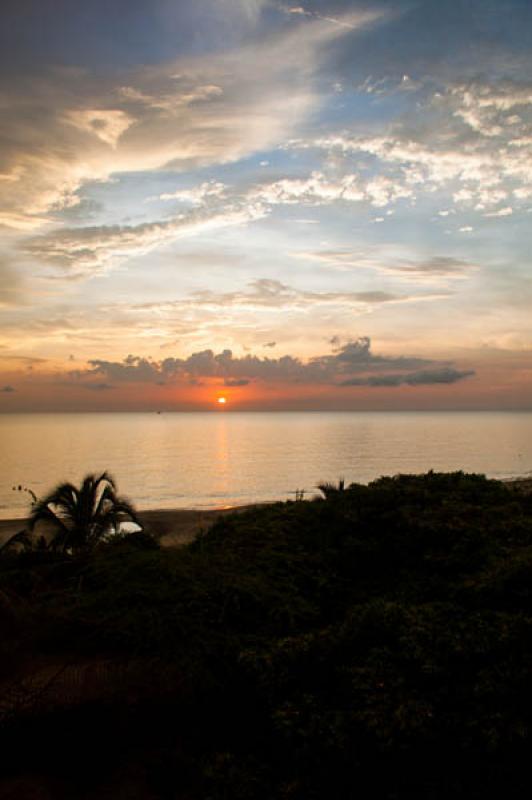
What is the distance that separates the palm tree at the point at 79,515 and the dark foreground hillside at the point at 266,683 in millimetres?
8744

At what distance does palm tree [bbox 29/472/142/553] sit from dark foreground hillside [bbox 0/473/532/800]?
28.7 ft

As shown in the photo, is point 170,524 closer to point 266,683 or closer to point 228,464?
point 266,683

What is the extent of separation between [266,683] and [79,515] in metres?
13.2

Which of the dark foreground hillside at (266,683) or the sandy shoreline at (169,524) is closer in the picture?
the dark foreground hillside at (266,683)

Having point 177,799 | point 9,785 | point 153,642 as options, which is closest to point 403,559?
point 153,642

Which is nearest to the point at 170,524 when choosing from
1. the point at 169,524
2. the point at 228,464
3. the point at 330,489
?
the point at 169,524

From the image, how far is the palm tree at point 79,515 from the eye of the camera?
18.1 meters

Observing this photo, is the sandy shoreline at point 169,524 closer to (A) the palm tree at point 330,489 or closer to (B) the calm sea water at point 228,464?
(B) the calm sea water at point 228,464

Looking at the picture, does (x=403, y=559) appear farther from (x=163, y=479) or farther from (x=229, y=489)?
(x=163, y=479)

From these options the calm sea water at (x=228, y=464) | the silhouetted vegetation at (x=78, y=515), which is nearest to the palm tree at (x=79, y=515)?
the silhouetted vegetation at (x=78, y=515)

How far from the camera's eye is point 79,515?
18.5 metres

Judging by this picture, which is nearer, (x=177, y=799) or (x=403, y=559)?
(x=177, y=799)

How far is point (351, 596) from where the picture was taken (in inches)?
377

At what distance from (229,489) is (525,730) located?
2547 inches
